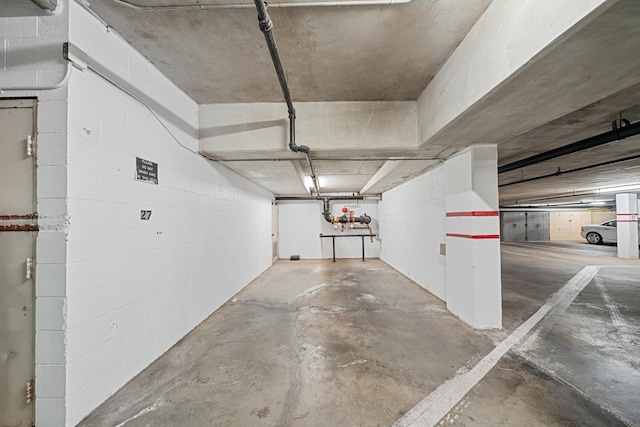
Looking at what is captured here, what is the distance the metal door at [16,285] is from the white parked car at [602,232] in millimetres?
16536

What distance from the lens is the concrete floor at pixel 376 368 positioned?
1447 millimetres

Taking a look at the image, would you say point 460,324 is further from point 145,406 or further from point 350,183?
point 350,183

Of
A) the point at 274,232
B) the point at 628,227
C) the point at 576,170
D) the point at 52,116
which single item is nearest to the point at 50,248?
the point at 52,116

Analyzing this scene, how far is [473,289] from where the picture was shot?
2541mm

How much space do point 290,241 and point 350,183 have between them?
112 inches

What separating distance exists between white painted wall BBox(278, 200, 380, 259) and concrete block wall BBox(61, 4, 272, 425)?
14.5 ft

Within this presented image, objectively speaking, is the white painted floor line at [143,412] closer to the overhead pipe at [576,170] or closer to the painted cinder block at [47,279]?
the painted cinder block at [47,279]

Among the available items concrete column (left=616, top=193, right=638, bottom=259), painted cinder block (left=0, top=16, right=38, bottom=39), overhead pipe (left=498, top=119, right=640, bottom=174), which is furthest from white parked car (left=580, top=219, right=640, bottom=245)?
painted cinder block (left=0, top=16, right=38, bottom=39)

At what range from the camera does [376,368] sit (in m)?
1.88

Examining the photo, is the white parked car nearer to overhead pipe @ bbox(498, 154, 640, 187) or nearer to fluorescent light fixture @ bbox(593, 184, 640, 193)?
fluorescent light fixture @ bbox(593, 184, 640, 193)

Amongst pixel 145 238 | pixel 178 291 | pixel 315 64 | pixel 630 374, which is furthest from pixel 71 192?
pixel 630 374

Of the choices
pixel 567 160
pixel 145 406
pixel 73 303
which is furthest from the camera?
pixel 567 160

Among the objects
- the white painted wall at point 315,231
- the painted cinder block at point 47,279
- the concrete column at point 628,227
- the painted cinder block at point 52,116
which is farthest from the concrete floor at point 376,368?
the concrete column at point 628,227

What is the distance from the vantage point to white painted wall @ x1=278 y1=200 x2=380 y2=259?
7.12 meters
